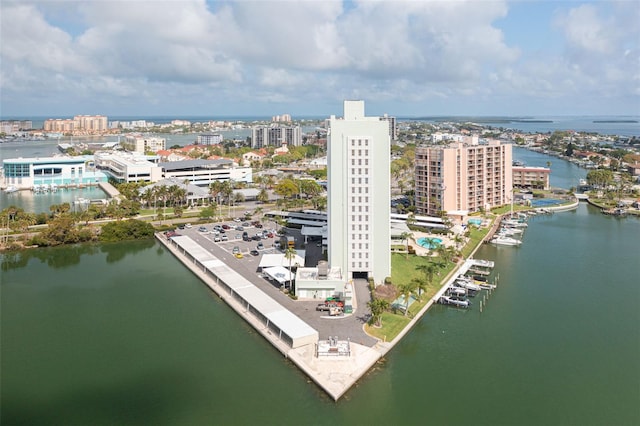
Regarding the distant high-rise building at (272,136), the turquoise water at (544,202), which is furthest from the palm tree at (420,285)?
the distant high-rise building at (272,136)

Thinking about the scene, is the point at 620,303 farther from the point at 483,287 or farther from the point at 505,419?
the point at 505,419

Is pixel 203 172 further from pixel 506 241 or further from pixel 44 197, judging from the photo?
pixel 506 241

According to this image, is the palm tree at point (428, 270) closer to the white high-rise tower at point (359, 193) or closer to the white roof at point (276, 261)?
the white high-rise tower at point (359, 193)

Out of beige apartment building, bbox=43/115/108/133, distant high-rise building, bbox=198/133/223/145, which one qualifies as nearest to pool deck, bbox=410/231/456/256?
distant high-rise building, bbox=198/133/223/145

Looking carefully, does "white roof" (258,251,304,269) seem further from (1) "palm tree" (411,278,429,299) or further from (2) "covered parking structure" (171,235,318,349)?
(1) "palm tree" (411,278,429,299)

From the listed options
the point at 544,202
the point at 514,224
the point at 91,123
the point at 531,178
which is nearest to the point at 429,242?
the point at 514,224

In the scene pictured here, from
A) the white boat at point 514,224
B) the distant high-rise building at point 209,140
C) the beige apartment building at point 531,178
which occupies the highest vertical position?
the distant high-rise building at point 209,140
